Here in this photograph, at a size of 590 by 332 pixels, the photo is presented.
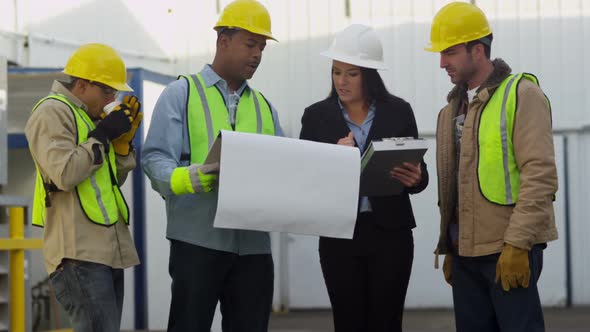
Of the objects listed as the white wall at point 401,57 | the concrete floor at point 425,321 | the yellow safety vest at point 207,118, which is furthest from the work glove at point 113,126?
the white wall at point 401,57

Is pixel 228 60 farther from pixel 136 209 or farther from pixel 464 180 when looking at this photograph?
pixel 136 209

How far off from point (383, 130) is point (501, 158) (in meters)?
0.72

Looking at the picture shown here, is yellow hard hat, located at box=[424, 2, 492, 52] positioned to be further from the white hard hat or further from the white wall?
the white wall

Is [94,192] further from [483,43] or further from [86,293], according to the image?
[483,43]

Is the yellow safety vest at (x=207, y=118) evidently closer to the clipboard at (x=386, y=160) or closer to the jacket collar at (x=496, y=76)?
the clipboard at (x=386, y=160)

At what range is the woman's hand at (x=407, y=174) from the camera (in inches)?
174

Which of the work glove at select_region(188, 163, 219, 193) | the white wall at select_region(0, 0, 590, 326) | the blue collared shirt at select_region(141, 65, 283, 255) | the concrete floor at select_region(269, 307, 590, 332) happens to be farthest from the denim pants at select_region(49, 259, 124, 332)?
the white wall at select_region(0, 0, 590, 326)

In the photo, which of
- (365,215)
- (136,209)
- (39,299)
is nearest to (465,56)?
(365,215)

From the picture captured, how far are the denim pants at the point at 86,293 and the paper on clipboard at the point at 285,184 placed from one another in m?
0.68

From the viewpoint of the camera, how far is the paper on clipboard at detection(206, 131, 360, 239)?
151 inches

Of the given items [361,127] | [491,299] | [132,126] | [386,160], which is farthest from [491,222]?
[132,126]

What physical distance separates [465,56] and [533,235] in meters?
0.83

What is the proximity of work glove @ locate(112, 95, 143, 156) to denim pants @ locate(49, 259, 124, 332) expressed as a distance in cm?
57

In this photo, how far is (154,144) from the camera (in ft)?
13.5
